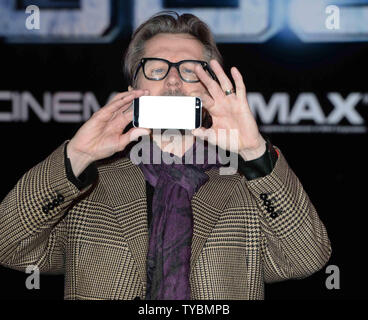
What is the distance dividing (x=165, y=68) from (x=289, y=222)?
2.26ft

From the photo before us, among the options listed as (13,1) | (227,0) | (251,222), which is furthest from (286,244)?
(13,1)

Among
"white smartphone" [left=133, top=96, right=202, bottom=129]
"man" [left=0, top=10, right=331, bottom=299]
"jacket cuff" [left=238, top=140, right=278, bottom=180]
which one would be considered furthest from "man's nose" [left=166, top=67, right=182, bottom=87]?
"jacket cuff" [left=238, top=140, right=278, bottom=180]

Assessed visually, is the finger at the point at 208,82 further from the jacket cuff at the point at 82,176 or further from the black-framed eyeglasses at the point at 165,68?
the jacket cuff at the point at 82,176

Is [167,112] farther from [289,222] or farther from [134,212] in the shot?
[289,222]

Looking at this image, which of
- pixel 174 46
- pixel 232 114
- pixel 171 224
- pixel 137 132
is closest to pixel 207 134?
pixel 232 114

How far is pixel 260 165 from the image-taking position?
1685 millimetres

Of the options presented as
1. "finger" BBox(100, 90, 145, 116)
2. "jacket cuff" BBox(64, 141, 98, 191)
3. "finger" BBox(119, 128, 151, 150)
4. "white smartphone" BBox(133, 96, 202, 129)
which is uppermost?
"finger" BBox(100, 90, 145, 116)

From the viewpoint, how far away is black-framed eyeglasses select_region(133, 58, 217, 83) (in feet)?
6.49

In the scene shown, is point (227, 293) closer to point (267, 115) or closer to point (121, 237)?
point (121, 237)

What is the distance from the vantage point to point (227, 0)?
3.32 meters

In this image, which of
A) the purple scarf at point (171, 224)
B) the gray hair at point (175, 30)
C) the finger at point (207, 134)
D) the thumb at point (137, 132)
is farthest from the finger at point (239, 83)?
the gray hair at point (175, 30)

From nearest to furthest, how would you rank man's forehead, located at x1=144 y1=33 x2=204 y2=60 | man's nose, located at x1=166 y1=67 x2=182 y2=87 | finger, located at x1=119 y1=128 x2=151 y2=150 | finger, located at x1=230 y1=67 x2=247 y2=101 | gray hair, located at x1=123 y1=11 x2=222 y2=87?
1. finger, located at x1=230 y1=67 x2=247 y2=101
2. finger, located at x1=119 y1=128 x2=151 y2=150
3. man's nose, located at x1=166 y1=67 x2=182 y2=87
4. man's forehead, located at x1=144 y1=33 x2=204 y2=60
5. gray hair, located at x1=123 y1=11 x2=222 y2=87

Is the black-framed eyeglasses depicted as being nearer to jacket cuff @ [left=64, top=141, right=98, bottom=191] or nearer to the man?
the man

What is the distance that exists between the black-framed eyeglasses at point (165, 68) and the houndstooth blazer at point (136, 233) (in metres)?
0.36
